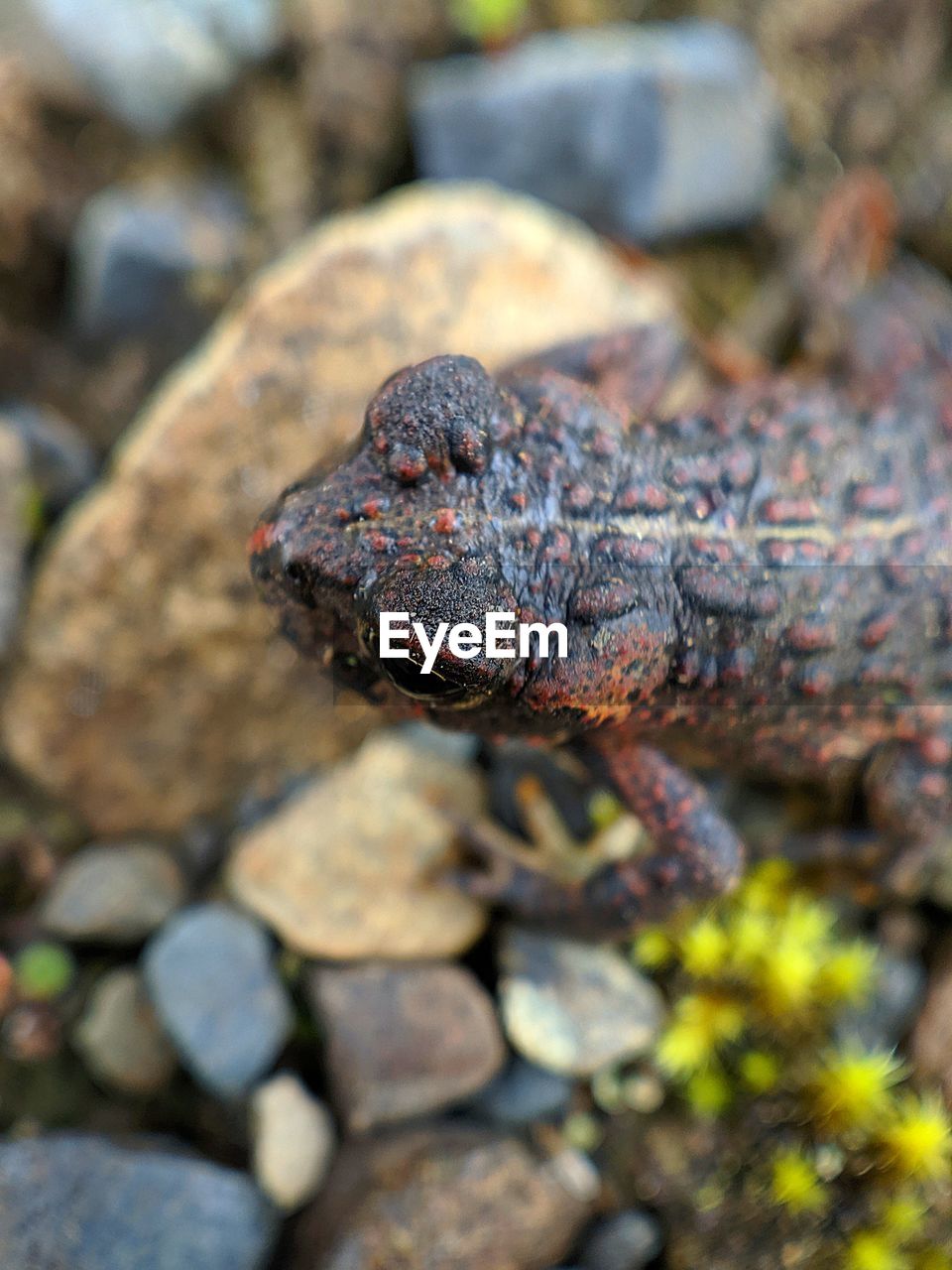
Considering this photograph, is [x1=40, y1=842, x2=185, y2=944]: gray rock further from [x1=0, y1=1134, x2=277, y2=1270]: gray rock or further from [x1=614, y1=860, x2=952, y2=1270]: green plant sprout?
[x1=614, y1=860, x2=952, y2=1270]: green plant sprout

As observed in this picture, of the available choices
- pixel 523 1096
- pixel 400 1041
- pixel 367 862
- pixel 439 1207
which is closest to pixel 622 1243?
pixel 523 1096

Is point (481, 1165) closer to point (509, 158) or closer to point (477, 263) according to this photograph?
point (477, 263)

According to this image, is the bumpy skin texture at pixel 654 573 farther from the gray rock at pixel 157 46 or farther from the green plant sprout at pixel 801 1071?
the gray rock at pixel 157 46

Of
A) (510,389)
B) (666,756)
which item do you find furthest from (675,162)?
(666,756)

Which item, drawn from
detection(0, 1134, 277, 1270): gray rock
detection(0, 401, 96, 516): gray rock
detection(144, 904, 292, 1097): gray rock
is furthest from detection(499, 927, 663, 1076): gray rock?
detection(0, 401, 96, 516): gray rock

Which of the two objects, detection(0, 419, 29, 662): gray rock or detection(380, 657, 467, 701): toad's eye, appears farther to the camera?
detection(0, 419, 29, 662): gray rock

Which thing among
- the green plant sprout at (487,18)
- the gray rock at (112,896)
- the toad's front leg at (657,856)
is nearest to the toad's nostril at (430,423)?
the toad's front leg at (657,856)

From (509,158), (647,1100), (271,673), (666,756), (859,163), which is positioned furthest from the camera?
(859,163)
